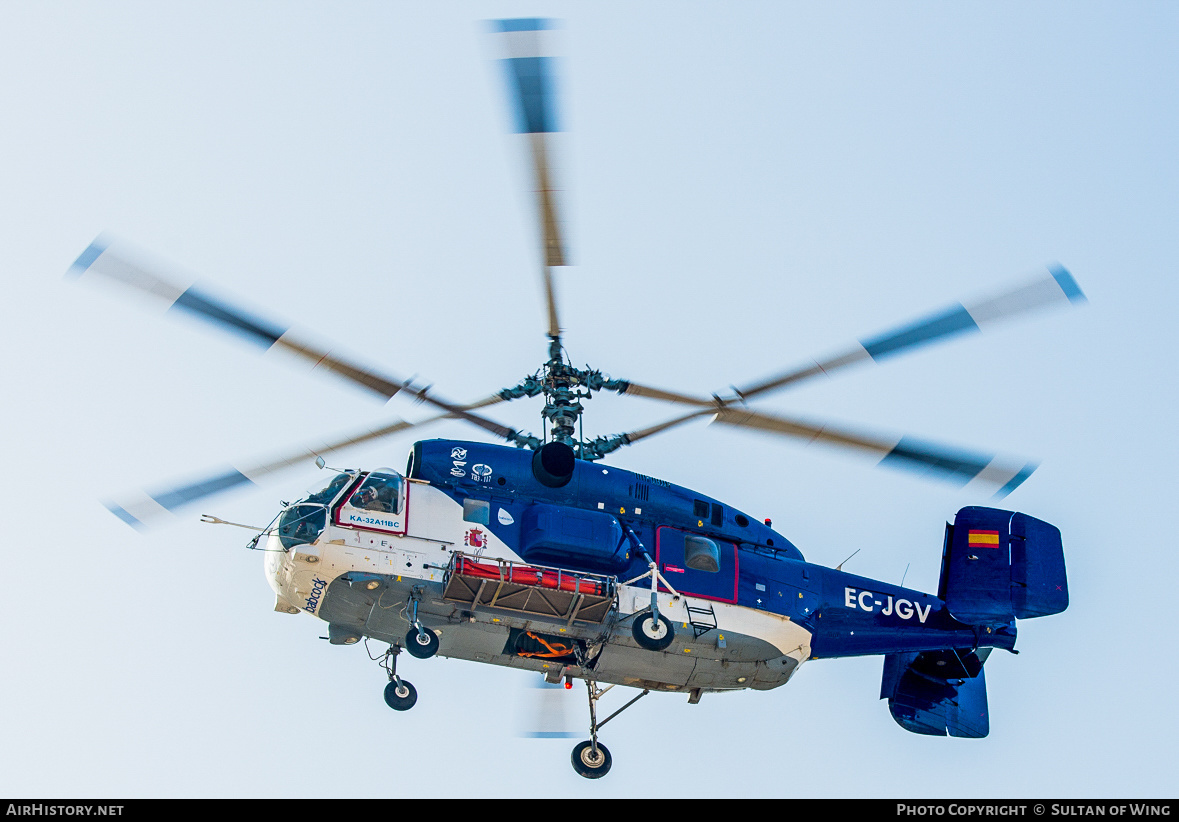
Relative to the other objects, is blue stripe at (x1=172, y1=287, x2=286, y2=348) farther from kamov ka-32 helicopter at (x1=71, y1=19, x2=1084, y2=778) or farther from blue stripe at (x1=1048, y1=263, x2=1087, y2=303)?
→ blue stripe at (x1=1048, y1=263, x2=1087, y2=303)

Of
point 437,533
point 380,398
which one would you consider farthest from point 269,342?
point 437,533

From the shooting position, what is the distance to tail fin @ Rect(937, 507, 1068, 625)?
63.7ft

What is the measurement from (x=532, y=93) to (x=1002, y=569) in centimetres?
1127

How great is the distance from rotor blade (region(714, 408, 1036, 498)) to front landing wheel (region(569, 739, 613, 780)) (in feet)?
16.2

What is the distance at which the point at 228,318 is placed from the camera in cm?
1464

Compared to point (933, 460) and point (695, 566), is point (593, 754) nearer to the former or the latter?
point (695, 566)

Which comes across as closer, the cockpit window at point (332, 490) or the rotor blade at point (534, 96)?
the rotor blade at point (534, 96)

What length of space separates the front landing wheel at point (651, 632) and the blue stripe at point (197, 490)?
5198 mm

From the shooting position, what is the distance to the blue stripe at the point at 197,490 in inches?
603

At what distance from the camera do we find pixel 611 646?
17.1 meters

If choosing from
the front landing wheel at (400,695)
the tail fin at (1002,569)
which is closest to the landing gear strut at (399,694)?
the front landing wheel at (400,695)

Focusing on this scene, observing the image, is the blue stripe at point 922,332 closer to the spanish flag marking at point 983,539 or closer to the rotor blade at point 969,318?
the rotor blade at point 969,318
